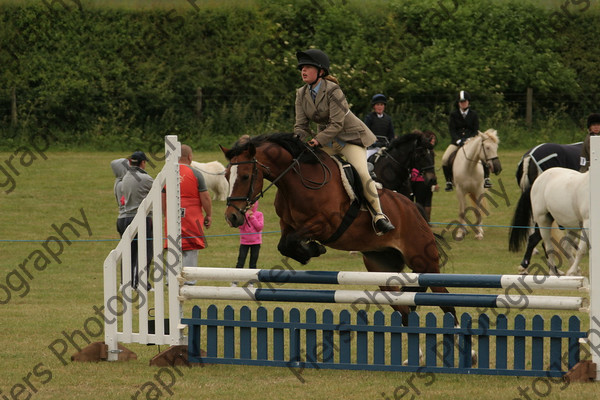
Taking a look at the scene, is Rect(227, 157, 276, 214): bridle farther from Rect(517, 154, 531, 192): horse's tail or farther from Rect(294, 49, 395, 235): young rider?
Rect(517, 154, 531, 192): horse's tail

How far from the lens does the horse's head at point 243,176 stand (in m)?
6.08

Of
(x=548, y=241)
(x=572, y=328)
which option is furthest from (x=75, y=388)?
(x=548, y=241)

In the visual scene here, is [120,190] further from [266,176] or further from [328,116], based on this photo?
[266,176]

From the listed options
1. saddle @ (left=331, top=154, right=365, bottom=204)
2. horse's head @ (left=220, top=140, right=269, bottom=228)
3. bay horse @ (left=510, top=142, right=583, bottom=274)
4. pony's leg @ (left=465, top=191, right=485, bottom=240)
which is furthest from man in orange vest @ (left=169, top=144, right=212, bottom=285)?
pony's leg @ (left=465, top=191, right=485, bottom=240)

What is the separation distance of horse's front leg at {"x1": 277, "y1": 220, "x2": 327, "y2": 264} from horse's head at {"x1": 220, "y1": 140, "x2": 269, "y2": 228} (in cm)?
41

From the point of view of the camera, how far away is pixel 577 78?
29.0 m

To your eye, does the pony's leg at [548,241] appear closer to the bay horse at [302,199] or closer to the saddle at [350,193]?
the bay horse at [302,199]

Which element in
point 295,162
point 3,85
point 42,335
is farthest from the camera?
point 3,85

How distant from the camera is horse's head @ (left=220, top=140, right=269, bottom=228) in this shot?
6082mm

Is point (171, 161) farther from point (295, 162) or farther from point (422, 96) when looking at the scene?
point (422, 96)

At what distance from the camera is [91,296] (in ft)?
34.3

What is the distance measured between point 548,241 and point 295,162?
626cm

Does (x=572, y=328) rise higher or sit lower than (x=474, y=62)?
lower

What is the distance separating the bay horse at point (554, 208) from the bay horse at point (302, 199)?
15.4ft
